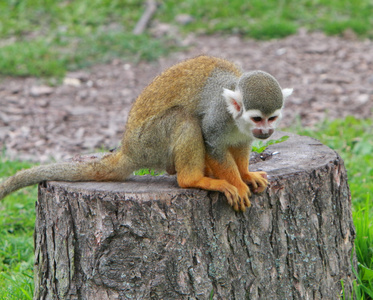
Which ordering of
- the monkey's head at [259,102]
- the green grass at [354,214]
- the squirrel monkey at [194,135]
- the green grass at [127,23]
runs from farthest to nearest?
the green grass at [127,23], the green grass at [354,214], the squirrel monkey at [194,135], the monkey's head at [259,102]

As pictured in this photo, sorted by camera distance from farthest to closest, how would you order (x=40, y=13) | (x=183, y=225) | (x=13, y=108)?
1. (x=40, y=13)
2. (x=13, y=108)
3. (x=183, y=225)

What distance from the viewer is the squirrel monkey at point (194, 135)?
3.10 metres

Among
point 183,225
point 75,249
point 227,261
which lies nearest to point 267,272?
point 227,261

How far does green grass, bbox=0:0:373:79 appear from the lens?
9156mm

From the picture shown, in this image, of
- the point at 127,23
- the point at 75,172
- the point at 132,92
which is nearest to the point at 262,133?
the point at 75,172

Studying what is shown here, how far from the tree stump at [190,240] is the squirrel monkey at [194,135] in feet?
0.33

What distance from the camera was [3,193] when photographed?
3.43m

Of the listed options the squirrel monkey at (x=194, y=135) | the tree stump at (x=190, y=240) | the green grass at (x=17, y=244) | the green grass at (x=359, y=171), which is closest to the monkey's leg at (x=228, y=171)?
the squirrel monkey at (x=194, y=135)

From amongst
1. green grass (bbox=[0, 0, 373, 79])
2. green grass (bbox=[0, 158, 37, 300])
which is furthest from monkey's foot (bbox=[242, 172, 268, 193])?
green grass (bbox=[0, 0, 373, 79])

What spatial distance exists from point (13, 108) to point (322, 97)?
177 inches

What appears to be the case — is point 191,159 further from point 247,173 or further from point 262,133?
point 262,133

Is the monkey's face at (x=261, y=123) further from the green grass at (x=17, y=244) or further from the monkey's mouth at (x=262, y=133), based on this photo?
the green grass at (x=17, y=244)

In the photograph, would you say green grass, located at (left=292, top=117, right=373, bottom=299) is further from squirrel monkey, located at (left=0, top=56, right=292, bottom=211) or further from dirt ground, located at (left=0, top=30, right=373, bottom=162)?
squirrel monkey, located at (left=0, top=56, right=292, bottom=211)

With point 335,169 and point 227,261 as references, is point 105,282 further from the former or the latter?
point 335,169
